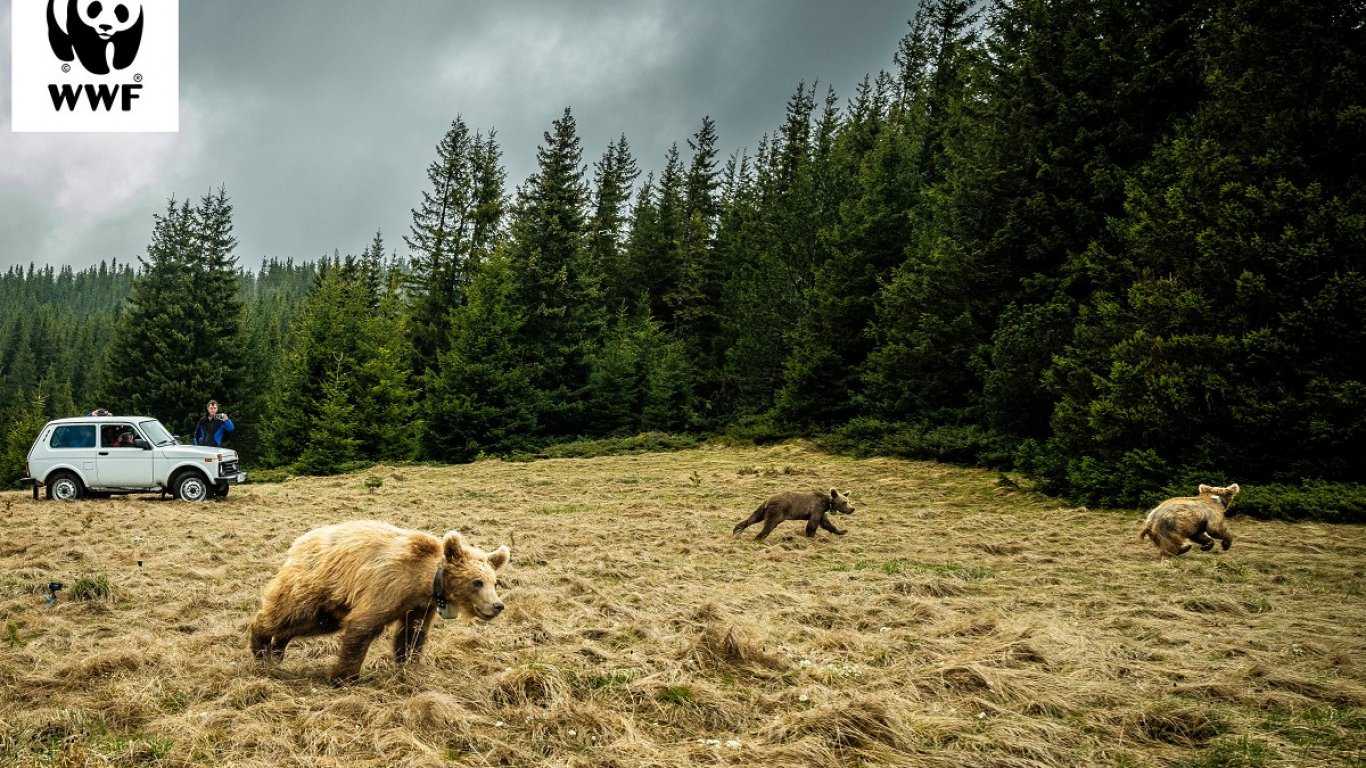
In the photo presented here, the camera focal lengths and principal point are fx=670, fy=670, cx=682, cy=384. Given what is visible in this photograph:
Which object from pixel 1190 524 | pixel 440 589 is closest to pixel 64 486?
pixel 440 589

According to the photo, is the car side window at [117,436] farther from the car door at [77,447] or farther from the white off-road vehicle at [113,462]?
the car door at [77,447]

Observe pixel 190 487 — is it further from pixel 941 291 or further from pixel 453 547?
pixel 941 291

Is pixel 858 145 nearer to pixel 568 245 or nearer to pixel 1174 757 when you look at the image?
pixel 568 245

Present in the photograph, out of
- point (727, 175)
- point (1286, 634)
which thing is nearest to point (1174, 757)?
point (1286, 634)

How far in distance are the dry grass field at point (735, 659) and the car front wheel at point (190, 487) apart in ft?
13.2

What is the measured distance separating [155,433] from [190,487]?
1696 mm

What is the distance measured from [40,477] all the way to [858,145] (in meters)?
47.1

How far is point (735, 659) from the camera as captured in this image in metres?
5.41

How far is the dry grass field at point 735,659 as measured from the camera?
3.94m

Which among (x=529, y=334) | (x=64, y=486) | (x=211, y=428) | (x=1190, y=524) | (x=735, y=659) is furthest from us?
(x=529, y=334)

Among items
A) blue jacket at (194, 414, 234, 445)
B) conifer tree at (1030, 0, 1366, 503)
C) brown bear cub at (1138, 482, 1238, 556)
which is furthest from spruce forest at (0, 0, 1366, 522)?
blue jacket at (194, 414, 234, 445)

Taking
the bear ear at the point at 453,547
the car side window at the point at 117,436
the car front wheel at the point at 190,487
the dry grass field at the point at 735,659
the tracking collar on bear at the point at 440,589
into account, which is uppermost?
the car side window at the point at 117,436

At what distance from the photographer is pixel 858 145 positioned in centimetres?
4841

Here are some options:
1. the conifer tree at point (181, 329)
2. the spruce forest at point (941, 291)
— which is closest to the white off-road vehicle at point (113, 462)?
the spruce forest at point (941, 291)
